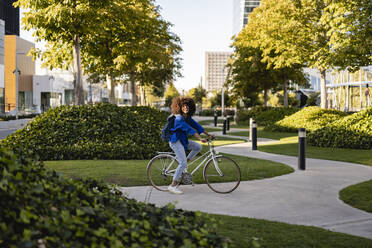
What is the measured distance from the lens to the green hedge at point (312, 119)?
22.8 meters

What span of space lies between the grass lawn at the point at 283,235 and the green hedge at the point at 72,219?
1087 mm

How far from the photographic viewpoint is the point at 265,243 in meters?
4.50

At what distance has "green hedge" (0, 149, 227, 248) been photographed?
2734 millimetres

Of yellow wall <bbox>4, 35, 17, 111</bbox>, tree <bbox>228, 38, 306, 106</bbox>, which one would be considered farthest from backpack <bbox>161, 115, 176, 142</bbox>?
yellow wall <bbox>4, 35, 17, 111</bbox>

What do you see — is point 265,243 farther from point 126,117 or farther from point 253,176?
point 126,117

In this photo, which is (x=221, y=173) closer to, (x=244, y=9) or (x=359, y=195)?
(x=359, y=195)

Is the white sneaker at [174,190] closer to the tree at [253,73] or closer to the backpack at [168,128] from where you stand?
the backpack at [168,128]

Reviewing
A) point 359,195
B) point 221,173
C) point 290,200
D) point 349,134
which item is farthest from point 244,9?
point 290,200

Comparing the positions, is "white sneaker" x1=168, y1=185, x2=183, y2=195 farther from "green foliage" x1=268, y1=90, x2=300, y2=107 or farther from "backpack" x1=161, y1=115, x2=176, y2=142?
"green foliage" x1=268, y1=90, x2=300, y2=107

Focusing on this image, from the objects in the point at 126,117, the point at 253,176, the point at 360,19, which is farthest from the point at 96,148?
the point at 360,19

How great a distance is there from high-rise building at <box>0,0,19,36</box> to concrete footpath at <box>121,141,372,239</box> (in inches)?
2392

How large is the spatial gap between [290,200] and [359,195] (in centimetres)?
137

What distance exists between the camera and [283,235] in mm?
4852

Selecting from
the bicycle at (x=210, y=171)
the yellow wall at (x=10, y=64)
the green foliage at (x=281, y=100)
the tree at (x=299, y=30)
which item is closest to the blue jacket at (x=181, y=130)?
the bicycle at (x=210, y=171)
